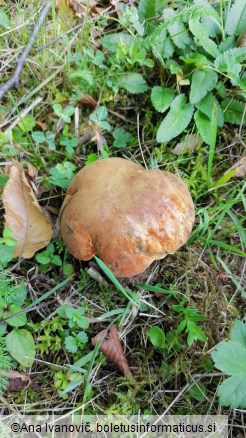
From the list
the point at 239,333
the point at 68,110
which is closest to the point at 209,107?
the point at 68,110

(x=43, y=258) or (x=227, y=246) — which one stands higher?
(x=43, y=258)

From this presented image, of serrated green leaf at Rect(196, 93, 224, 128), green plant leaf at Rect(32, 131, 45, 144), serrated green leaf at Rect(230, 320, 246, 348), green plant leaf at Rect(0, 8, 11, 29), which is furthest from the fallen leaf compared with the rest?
green plant leaf at Rect(0, 8, 11, 29)

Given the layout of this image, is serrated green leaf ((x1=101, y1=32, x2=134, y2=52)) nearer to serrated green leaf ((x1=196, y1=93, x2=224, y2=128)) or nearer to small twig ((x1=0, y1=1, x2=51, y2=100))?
small twig ((x1=0, y1=1, x2=51, y2=100))

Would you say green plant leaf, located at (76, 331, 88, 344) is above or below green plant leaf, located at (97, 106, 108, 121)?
below

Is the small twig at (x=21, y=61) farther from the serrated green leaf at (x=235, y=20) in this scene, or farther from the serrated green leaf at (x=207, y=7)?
the serrated green leaf at (x=235, y=20)

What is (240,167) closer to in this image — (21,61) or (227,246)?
(227,246)
